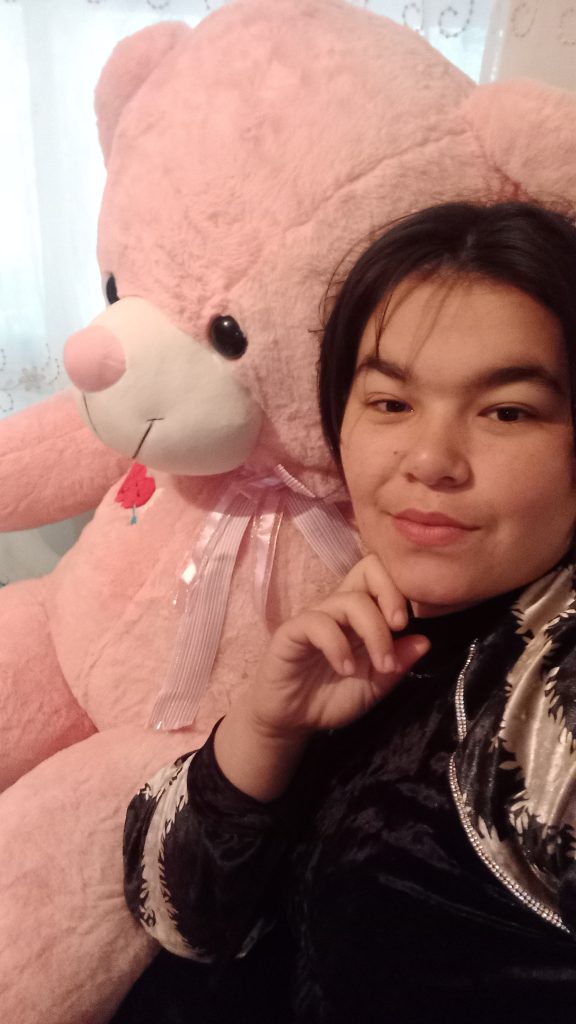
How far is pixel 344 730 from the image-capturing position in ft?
2.59

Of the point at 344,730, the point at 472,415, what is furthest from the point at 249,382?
the point at 344,730

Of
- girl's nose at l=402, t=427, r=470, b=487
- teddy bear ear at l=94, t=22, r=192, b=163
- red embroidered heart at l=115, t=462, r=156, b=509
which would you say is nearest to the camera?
girl's nose at l=402, t=427, r=470, b=487

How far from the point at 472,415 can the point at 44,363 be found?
841 millimetres

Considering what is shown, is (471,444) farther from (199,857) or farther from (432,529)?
(199,857)

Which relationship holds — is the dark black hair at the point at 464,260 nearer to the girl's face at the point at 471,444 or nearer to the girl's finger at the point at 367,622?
the girl's face at the point at 471,444

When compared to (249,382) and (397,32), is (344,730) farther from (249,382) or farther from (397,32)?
(397,32)

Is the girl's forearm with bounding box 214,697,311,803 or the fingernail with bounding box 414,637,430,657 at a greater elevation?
the fingernail with bounding box 414,637,430,657

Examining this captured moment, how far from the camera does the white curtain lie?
1.09m

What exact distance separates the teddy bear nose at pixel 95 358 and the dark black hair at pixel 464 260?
19 centimetres

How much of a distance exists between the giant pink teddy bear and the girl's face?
0.13 m

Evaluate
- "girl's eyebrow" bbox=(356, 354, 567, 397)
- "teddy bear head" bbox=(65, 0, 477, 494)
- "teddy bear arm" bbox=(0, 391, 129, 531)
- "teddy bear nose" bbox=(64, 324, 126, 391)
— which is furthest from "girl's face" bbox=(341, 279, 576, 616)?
"teddy bear arm" bbox=(0, 391, 129, 531)

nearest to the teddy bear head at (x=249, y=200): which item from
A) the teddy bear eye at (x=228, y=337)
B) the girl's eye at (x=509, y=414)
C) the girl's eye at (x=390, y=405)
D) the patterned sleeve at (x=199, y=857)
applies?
the teddy bear eye at (x=228, y=337)

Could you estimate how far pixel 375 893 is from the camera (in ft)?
2.32

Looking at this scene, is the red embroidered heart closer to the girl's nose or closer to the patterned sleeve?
the patterned sleeve
